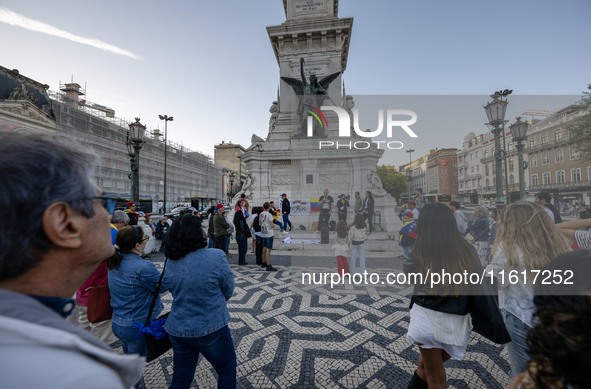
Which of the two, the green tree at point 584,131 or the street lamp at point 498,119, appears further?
the green tree at point 584,131

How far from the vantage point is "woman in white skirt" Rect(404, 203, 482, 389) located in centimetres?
192

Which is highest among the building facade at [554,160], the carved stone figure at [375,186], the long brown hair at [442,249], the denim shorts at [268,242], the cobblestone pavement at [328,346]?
the building facade at [554,160]

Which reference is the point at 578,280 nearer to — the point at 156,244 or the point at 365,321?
the point at 365,321

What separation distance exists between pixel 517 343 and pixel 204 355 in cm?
241

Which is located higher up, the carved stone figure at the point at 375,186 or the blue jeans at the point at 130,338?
the carved stone figure at the point at 375,186

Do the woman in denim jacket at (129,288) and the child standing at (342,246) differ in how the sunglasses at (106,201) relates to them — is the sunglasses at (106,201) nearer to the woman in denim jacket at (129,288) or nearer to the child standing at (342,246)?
the woman in denim jacket at (129,288)

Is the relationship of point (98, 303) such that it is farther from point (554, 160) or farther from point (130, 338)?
point (554, 160)

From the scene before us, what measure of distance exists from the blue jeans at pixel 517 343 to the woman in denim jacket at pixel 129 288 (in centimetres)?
286

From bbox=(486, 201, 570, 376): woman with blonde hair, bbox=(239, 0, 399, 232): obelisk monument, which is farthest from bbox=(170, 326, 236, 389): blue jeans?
bbox=(239, 0, 399, 232): obelisk monument

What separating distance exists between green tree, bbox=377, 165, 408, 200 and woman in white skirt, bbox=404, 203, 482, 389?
160 ft

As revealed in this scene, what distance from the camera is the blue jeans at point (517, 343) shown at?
6.16ft

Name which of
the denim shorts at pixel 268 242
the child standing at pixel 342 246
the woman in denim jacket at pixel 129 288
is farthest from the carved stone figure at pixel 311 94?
the woman in denim jacket at pixel 129 288

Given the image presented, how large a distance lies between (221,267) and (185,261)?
0.30 metres

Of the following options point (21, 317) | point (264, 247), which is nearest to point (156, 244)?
point (264, 247)
